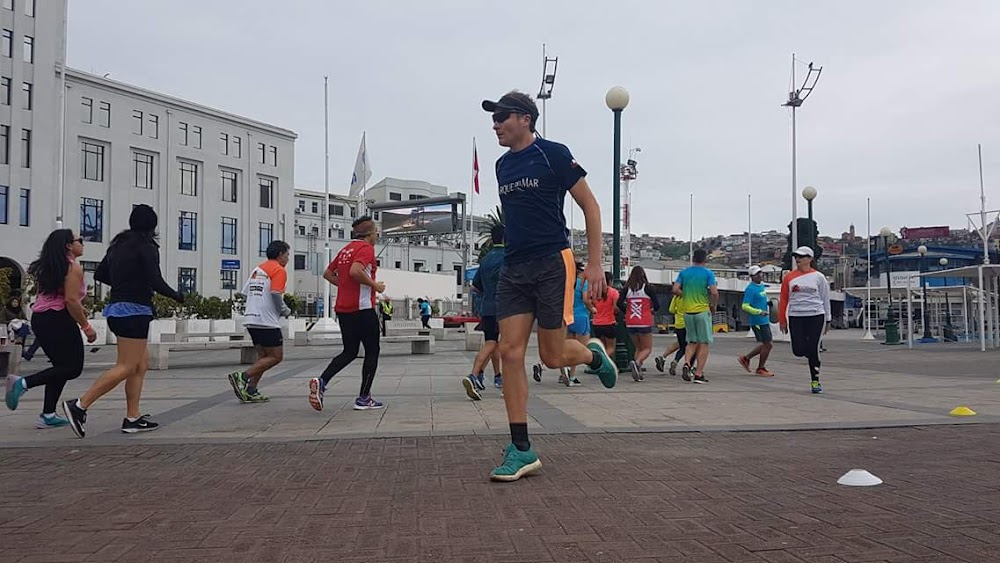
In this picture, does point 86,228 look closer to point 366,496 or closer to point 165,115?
point 165,115

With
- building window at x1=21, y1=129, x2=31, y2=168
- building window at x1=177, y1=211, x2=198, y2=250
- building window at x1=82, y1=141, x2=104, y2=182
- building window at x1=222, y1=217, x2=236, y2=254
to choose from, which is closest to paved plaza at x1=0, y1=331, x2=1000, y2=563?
building window at x1=21, y1=129, x2=31, y2=168

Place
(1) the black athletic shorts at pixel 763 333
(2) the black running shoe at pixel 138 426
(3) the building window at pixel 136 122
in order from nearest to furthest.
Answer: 1. (2) the black running shoe at pixel 138 426
2. (1) the black athletic shorts at pixel 763 333
3. (3) the building window at pixel 136 122

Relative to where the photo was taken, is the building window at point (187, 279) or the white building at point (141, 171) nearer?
the white building at point (141, 171)

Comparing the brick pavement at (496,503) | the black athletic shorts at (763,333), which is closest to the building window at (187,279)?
the black athletic shorts at (763,333)

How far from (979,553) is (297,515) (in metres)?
2.73

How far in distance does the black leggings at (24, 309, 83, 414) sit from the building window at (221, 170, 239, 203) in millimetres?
54367

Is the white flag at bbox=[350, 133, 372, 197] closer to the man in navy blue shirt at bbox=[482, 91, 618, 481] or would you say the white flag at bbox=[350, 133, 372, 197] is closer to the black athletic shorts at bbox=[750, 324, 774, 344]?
the black athletic shorts at bbox=[750, 324, 774, 344]

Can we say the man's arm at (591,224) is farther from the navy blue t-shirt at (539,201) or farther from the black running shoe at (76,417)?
the black running shoe at (76,417)

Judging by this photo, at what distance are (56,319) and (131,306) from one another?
0.81m

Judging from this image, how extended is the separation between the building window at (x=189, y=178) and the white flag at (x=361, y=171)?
850 inches

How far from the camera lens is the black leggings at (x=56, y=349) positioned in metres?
6.06

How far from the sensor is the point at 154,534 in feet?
10.4

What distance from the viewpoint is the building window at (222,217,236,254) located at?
57.2 m

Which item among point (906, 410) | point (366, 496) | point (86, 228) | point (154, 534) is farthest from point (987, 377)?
point (86, 228)
